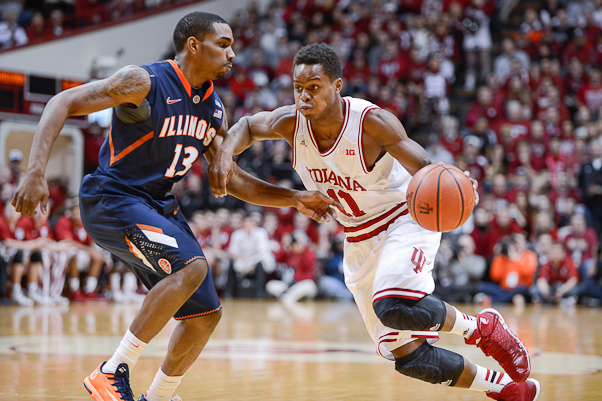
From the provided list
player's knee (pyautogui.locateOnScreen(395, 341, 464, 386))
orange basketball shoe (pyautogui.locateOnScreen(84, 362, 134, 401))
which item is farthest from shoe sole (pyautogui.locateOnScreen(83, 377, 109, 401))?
player's knee (pyautogui.locateOnScreen(395, 341, 464, 386))

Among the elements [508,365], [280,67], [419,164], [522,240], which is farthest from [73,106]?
[280,67]

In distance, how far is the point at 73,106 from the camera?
147 inches

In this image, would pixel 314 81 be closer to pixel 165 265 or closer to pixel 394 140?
pixel 394 140

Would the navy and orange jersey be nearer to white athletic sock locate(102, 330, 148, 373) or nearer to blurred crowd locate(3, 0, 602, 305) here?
white athletic sock locate(102, 330, 148, 373)

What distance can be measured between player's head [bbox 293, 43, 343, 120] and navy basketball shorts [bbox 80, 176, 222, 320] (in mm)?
999

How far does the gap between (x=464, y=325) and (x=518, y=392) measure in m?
0.58

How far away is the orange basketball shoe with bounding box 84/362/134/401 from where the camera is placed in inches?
148

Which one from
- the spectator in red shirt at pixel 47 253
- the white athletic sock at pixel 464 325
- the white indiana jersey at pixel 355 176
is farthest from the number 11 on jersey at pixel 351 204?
the spectator in red shirt at pixel 47 253

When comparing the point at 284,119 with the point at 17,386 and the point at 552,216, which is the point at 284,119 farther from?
the point at 552,216

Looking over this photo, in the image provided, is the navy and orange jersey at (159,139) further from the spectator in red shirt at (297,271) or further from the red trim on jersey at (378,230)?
the spectator in red shirt at (297,271)

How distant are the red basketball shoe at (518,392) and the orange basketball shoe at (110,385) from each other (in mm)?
2124

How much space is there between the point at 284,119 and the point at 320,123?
271mm

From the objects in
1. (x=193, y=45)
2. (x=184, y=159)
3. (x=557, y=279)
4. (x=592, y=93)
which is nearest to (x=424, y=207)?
(x=184, y=159)

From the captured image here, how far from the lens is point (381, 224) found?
4.40 meters
